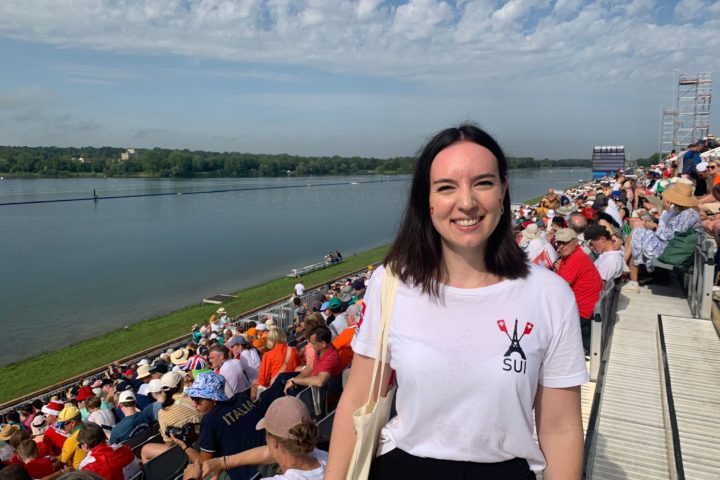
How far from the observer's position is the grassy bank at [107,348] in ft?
55.6

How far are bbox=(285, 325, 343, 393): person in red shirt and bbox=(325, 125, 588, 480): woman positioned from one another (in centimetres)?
367

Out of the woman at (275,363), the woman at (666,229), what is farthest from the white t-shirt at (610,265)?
the woman at (275,363)

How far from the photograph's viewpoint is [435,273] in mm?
1566

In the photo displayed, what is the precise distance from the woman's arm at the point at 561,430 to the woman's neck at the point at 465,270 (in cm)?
35

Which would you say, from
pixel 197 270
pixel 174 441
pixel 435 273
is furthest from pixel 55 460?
pixel 197 270

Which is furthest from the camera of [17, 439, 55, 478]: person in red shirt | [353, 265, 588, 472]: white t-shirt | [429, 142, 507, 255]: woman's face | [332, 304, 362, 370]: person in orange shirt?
[332, 304, 362, 370]: person in orange shirt

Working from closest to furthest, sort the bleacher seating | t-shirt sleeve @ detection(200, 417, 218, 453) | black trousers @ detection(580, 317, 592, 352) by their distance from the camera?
t-shirt sleeve @ detection(200, 417, 218, 453), the bleacher seating, black trousers @ detection(580, 317, 592, 352)

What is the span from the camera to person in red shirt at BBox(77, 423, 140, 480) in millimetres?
4211

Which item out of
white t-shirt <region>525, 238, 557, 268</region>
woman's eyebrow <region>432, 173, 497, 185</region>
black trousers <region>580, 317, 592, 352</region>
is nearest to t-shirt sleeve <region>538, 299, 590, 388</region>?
woman's eyebrow <region>432, 173, 497, 185</region>

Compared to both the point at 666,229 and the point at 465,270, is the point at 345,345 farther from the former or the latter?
the point at 465,270

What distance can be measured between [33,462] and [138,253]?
139 ft

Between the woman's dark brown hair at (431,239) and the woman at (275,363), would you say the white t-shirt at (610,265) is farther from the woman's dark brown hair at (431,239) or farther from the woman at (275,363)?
the woman's dark brown hair at (431,239)

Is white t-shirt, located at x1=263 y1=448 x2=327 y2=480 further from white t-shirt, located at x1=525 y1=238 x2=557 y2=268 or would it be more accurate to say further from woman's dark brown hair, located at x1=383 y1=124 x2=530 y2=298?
white t-shirt, located at x1=525 y1=238 x2=557 y2=268

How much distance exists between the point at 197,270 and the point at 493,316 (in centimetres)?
3802
